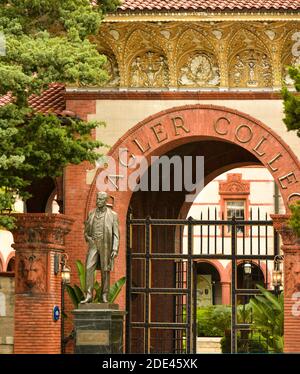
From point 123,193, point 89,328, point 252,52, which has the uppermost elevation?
point 252,52

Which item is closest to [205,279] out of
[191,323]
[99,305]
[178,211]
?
[178,211]

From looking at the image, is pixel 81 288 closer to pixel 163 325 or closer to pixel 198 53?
pixel 163 325

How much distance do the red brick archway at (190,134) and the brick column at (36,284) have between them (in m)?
2.07

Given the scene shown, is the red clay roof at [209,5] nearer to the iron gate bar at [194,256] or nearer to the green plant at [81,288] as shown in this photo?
the iron gate bar at [194,256]

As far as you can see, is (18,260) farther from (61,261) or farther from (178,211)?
(178,211)

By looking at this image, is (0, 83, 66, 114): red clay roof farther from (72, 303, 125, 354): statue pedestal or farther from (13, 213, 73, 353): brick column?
(72, 303, 125, 354): statue pedestal

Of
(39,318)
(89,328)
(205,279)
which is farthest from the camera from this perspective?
(205,279)

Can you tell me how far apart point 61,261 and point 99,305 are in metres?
4.23

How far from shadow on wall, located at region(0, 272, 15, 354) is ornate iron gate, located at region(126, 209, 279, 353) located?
3.15 m

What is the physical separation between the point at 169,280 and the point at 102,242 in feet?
35.5

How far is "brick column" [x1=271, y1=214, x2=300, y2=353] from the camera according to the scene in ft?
135

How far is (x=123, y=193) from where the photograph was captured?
143 ft

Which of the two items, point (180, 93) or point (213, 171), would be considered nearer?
point (180, 93)

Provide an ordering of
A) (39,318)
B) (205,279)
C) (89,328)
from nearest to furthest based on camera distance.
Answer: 1. (89,328)
2. (39,318)
3. (205,279)
